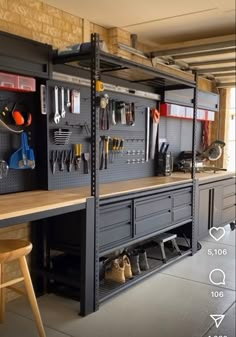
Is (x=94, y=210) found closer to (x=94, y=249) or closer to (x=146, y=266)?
(x=94, y=249)

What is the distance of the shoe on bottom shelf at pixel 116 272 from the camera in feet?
10.9

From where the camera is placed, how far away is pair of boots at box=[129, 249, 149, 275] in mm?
3553

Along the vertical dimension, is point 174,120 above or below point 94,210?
above

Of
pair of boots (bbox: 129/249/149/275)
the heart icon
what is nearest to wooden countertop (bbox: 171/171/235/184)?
the heart icon

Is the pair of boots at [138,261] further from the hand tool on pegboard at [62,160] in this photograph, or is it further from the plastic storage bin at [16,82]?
the plastic storage bin at [16,82]

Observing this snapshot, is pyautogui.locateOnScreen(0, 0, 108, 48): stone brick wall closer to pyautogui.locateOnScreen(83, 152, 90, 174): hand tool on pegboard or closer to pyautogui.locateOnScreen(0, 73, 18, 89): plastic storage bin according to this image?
pyautogui.locateOnScreen(0, 73, 18, 89): plastic storage bin

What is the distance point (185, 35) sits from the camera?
14.5ft

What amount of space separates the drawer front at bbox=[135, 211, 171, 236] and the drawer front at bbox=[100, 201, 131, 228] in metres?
0.19

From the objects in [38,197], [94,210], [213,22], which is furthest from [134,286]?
[213,22]

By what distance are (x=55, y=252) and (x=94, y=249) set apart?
0.74 meters

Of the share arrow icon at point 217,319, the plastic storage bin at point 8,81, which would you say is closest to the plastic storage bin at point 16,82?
the plastic storage bin at point 8,81

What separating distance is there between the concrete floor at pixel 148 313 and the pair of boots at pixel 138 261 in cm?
13

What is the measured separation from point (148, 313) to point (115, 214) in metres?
0.84

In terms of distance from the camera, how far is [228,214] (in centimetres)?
543
